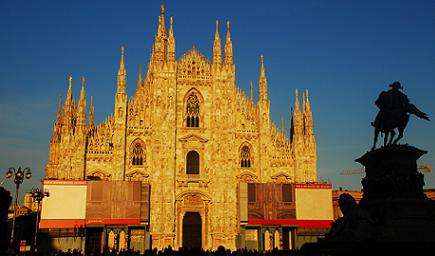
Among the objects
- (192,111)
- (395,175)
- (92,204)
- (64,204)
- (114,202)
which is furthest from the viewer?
(192,111)

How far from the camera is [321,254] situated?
48.4ft

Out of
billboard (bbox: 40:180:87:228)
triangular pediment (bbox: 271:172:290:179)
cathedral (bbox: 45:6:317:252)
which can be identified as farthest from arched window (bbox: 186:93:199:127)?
billboard (bbox: 40:180:87:228)

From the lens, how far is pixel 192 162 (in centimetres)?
4778

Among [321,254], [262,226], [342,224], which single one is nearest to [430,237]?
[342,224]

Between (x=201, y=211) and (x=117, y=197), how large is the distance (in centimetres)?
822

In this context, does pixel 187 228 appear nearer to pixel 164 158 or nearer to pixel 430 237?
pixel 164 158

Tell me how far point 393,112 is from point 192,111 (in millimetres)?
32142

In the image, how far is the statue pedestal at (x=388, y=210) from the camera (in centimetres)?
1534

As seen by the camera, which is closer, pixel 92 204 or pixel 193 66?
pixel 92 204

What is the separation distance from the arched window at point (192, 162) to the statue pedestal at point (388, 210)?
30.5m

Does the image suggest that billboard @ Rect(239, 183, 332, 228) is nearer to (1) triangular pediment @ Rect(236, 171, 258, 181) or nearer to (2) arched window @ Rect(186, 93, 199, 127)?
(1) triangular pediment @ Rect(236, 171, 258, 181)

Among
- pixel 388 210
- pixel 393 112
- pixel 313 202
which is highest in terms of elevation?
pixel 393 112

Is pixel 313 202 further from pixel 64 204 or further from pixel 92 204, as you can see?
pixel 64 204

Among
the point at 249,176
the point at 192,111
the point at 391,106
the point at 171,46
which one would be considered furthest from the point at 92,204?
the point at 391,106
